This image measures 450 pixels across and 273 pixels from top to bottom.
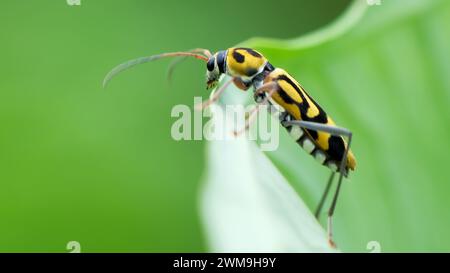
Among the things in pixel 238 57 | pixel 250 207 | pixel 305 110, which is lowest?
pixel 250 207

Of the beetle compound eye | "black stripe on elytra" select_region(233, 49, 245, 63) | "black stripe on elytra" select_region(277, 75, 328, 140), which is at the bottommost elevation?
"black stripe on elytra" select_region(277, 75, 328, 140)

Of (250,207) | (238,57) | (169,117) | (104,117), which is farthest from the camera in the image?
(104,117)

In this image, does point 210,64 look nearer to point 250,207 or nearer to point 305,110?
point 305,110

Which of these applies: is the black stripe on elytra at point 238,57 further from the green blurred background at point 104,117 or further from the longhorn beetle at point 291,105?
the green blurred background at point 104,117

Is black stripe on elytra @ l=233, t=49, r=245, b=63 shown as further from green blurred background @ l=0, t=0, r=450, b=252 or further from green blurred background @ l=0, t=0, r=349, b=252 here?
green blurred background @ l=0, t=0, r=349, b=252

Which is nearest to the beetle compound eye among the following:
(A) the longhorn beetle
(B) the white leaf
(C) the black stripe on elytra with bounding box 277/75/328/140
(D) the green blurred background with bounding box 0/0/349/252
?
(A) the longhorn beetle

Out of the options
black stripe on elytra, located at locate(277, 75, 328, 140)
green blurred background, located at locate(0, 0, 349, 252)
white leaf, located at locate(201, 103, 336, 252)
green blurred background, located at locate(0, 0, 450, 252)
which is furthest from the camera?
green blurred background, located at locate(0, 0, 349, 252)

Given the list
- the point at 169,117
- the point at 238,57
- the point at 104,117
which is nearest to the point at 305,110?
the point at 238,57
